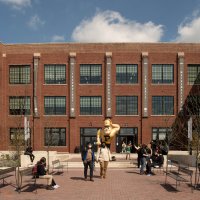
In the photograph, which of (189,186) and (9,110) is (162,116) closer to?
(9,110)

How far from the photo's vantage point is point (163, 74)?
4675 cm

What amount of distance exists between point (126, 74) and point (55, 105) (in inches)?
354

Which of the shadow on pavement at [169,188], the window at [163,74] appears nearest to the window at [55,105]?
the window at [163,74]

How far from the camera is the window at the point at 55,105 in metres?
47.1

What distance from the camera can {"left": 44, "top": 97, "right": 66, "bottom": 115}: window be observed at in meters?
47.1

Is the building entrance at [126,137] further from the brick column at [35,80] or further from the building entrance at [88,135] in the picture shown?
the brick column at [35,80]

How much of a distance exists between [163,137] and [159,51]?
9892 millimetres

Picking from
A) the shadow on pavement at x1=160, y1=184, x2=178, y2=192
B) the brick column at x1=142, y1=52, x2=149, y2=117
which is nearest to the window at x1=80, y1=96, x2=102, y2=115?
the brick column at x1=142, y1=52, x2=149, y2=117

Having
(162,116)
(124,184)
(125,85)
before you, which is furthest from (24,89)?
(124,184)

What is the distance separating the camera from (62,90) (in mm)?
47000

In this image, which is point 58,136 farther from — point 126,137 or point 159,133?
point 159,133

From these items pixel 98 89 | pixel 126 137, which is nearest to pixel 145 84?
pixel 98 89

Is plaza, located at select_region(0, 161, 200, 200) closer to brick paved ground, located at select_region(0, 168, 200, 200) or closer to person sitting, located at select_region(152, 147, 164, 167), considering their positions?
brick paved ground, located at select_region(0, 168, 200, 200)

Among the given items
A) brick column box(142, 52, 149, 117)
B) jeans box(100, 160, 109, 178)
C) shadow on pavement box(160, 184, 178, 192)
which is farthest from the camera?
brick column box(142, 52, 149, 117)
